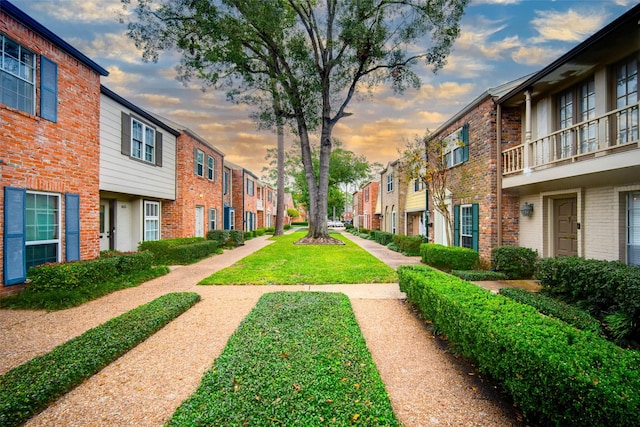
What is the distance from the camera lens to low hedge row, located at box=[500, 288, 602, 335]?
407 cm

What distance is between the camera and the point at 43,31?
19.9 ft

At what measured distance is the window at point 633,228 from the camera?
6.00m

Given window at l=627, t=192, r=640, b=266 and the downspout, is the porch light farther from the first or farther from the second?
window at l=627, t=192, r=640, b=266

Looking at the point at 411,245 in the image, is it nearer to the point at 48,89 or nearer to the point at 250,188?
the point at 48,89

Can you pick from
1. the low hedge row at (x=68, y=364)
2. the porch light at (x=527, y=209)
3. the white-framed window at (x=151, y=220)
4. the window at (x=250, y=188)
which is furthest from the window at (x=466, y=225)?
the window at (x=250, y=188)

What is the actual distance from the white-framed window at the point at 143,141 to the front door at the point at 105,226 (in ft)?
7.14

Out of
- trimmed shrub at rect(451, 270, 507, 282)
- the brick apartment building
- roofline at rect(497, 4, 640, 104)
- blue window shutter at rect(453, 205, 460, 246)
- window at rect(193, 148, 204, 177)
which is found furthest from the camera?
window at rect(193, 148, 204, 177)

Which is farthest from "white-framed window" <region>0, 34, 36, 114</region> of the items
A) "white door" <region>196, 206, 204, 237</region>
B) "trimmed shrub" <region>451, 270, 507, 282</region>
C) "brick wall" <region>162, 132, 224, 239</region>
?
"trimmed shrub" <region>451, 270, 507, 282</region>

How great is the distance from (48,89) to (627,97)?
12797 mm

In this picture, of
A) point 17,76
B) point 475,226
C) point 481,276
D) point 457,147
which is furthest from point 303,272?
point 457,147

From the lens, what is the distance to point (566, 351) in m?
2.32

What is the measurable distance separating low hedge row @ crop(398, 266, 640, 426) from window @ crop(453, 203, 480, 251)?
22.9ft

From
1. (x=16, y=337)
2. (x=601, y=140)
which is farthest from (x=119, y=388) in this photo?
(x=601, y=140)

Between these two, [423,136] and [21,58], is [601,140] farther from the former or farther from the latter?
[21,58]
